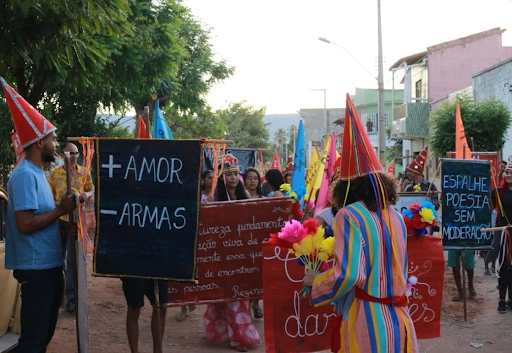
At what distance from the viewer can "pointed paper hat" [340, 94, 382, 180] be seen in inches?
147

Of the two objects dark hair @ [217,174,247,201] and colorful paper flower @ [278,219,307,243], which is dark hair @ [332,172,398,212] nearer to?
colorful paper flower @ [278,219,307,243]

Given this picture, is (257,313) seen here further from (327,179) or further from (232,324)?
(327,179)

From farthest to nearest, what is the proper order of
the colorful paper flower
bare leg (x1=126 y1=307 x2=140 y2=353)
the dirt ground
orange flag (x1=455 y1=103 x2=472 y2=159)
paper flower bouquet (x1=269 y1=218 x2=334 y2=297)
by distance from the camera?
orange flag (x1=455 y1=103 x2=472 y2=159) < the dirt ground < bare leg (x1=126 y1=307 x2=140 y2=353) < the colorful paper flower < paper flower bouquet (x1=269 y1=218 x2=334 y2=297)

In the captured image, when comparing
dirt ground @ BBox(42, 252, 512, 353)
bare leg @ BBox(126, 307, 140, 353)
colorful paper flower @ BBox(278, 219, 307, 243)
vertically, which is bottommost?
dirt ground @ BBox(42, 252, 512, 353)

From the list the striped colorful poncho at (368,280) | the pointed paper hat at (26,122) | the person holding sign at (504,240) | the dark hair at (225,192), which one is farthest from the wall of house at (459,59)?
the striped colorful poncho at (368,280)

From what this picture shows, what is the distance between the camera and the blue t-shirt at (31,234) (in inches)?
176

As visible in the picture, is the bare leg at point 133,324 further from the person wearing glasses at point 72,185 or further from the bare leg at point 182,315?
the bare leg at point 182,315

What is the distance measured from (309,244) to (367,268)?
0.50 metres

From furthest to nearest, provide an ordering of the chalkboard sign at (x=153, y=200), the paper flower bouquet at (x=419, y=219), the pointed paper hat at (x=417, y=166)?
the pointed paper hat at (x=417, y=166) → the paper flower bouquet at (x=419, y=219) → the chalkboard sign at (x=153, y=200)

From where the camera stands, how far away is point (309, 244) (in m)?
3.95

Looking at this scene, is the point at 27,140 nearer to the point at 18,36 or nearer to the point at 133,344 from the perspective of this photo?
the point at 133,344

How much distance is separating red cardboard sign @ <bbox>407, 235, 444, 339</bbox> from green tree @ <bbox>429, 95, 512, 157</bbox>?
15.3 meters

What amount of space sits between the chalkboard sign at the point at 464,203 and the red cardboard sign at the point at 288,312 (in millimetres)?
3357

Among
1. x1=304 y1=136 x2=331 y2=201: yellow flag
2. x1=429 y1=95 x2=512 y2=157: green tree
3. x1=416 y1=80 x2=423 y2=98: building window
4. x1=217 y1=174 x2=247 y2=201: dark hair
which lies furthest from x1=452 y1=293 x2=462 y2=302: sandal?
x1=416 y1=80 x2=423 y2=98: building window
